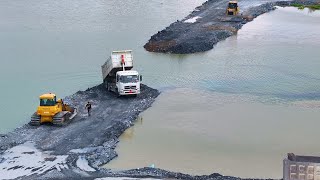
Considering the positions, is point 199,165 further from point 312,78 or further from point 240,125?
point 312,78

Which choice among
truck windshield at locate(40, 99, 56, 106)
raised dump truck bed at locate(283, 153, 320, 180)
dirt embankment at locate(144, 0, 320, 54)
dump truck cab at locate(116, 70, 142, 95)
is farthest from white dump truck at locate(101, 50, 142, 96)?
raised dump truck bed at locate(283, 153, 320, 180)

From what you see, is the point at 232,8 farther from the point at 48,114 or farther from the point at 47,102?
the point at 48,114

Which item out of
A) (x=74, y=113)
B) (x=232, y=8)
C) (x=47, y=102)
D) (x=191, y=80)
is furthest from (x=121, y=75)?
(x=232, y=8)

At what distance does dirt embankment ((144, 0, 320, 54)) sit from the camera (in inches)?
2100

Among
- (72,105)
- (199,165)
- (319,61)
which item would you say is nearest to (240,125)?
(199,165)

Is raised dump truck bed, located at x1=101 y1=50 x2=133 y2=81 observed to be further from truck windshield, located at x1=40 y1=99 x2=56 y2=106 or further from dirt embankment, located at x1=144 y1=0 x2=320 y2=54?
dirt embankment, located at x1=144 y1=0 x2=320 y2=54

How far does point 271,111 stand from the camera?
3628 centimetres

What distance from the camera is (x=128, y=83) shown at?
37.2 metres

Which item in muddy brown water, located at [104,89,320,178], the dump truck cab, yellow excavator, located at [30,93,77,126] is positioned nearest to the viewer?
muddy brown water, located at [104,89,320,178]

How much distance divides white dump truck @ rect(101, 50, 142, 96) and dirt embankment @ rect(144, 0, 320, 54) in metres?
13.5

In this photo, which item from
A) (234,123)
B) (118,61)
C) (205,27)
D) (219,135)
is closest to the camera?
(219,135)

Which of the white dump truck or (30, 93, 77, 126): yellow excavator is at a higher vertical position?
the white dump truck

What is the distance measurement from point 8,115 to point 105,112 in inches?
240

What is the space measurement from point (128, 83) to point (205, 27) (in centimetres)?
2660
